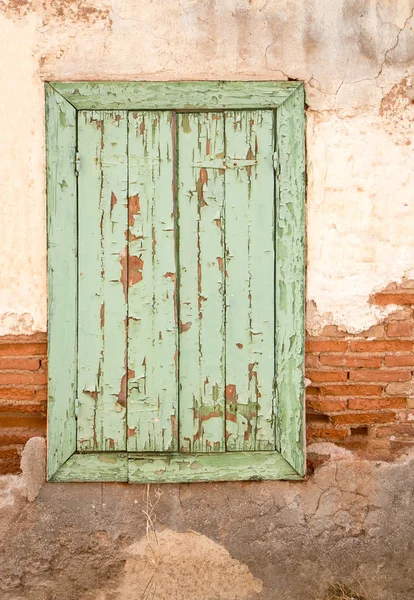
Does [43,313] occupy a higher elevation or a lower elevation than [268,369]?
higher

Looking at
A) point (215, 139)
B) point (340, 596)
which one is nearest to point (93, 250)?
point (215, 139)

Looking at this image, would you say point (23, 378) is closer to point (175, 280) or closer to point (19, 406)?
point (19, 406)

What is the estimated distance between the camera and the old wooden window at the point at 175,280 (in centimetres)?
253

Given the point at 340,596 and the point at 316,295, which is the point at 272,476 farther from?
the point at 316,295

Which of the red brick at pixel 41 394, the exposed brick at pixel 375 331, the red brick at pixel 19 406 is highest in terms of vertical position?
the exposed brick at pixel 375 331

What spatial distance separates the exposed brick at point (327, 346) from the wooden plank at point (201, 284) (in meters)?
0.41

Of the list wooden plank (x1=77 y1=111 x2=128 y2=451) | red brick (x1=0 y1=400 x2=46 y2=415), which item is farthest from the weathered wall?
Answer: wooden plank (x1=77 y1=111 x2=128 y2=451)

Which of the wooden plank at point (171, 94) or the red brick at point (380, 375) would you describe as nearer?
the wooden plank at point (171, 94)

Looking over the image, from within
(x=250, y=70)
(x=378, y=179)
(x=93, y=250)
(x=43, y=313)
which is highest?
(x=250, y=70)

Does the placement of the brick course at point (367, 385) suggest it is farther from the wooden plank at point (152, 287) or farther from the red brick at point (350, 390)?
the wooden plank at point (152, 287)

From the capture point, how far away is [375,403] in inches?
104

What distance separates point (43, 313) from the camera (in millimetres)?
2574

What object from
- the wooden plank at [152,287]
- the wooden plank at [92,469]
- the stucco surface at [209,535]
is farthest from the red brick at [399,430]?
the wooden plank at [92,469]

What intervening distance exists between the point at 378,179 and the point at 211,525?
1.70 m
